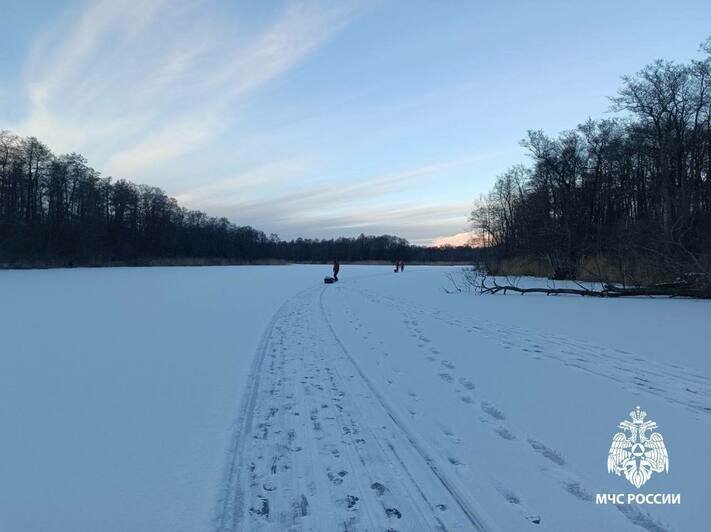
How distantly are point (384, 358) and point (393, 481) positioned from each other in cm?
346

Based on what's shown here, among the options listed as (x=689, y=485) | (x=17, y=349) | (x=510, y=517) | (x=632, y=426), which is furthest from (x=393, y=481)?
(x=17, y=349)

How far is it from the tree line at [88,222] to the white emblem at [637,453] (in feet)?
153

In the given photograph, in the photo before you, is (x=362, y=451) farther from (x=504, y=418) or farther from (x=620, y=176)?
(x=620, y=176)

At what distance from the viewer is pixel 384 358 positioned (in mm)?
6219

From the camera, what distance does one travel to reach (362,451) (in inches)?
126

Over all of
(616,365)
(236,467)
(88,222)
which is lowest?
(236,467)

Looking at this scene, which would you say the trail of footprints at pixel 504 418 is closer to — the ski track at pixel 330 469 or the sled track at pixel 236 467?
the ski track at pixel 330 469

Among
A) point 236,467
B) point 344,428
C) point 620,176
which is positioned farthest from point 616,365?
point 620,176

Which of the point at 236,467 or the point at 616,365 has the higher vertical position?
the point at 616,365

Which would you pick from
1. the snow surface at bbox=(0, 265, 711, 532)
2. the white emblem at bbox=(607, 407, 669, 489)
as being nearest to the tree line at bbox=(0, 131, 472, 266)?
the snow surface at bbox=(0, 265, 711, 532)

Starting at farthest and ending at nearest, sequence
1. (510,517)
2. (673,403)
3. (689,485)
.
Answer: (673,403) → (689,485) → (510,517)

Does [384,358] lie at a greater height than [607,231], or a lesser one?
lesser

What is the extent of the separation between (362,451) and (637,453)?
7.30ft

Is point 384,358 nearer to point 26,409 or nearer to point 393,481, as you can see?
point 393,481
